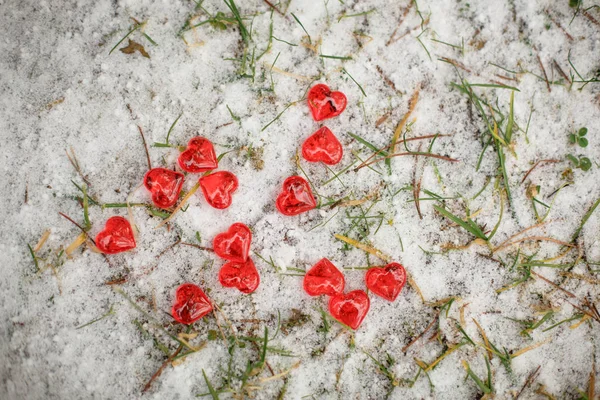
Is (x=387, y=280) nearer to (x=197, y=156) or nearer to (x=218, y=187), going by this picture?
(x=218, y=187)

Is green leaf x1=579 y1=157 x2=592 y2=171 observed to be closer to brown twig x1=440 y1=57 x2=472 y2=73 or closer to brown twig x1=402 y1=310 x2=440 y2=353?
brown twig x1=440 y1=57 x2=472 y2=73

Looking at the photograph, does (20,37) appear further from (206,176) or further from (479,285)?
(479,285)

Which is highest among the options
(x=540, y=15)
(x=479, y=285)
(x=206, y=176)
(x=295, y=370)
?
(x=540, y=15)

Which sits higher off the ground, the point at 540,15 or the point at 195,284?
the point at 540,15

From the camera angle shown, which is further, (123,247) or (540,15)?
(540,15)

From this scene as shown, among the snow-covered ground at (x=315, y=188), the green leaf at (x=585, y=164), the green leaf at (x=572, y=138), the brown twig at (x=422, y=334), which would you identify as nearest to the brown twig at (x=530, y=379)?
the snow-covered ground at (x=315, y=188)

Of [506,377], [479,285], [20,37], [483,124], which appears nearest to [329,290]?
[479,285]
